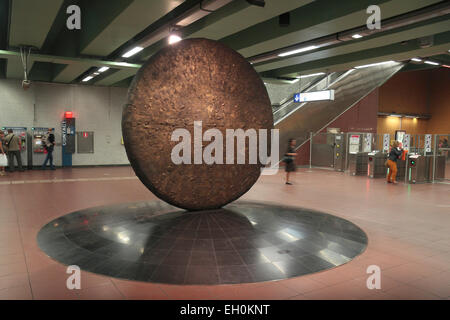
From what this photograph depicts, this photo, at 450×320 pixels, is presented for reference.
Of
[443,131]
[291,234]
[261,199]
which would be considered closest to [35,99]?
[261,199]

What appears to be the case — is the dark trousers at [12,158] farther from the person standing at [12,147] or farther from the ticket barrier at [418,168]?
the ticket barrier at [418,168]

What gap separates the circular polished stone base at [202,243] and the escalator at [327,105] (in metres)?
10.3

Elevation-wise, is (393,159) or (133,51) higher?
(133,51)

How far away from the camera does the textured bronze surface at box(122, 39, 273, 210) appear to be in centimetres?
523

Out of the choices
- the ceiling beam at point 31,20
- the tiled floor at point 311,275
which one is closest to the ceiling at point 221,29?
the ceiling beam at point 31,20

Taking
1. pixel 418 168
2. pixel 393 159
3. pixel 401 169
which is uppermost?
pixel 393 159

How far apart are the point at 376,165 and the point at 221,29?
28.8ft

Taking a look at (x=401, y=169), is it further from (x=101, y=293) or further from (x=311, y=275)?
(x=101, y=293)

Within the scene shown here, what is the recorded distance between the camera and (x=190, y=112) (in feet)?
18.1

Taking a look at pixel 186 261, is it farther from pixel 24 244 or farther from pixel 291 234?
pixel 24 244

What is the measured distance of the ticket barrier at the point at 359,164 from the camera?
14500 millimetres

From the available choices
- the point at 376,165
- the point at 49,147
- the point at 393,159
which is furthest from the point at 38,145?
the point at 393,159

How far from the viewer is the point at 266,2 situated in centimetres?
669
